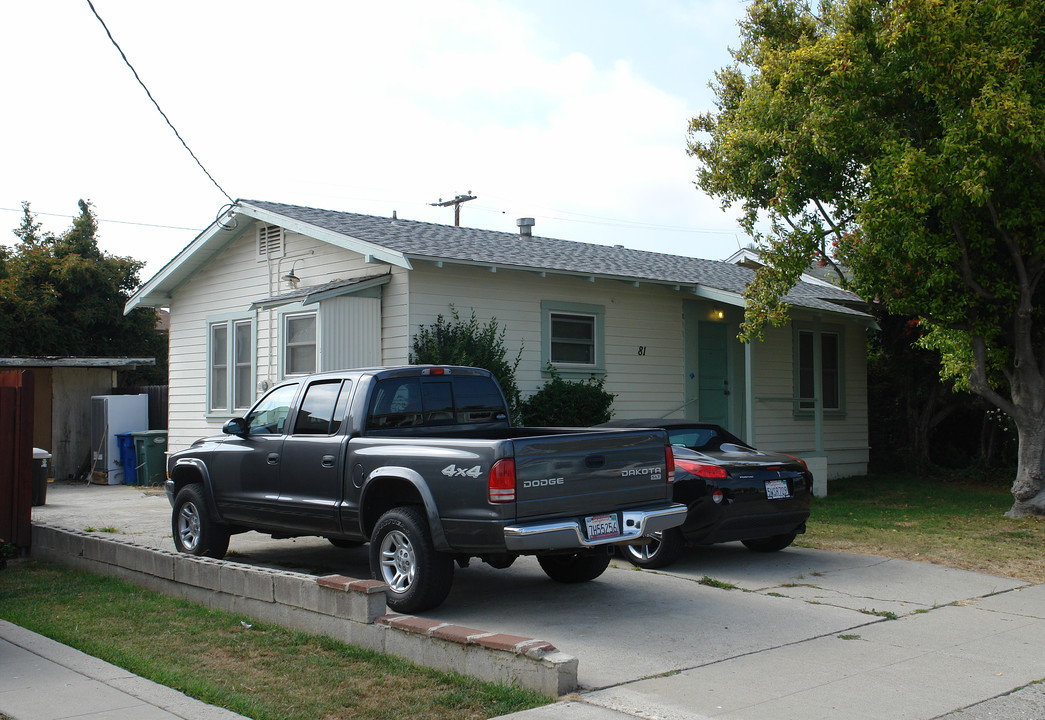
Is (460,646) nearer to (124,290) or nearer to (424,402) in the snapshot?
(424,402)

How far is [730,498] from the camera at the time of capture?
28.5ft

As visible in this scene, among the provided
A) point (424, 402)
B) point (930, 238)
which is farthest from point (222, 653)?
point (930, 238)

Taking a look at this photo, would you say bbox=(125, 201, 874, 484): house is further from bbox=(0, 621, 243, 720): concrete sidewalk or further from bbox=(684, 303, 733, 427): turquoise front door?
bbox=(0, 621, 243, 720): concrete sidewalk

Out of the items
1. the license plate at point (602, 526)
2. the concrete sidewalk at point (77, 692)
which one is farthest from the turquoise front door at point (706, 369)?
the concrete sidewalk at point (77, 692)

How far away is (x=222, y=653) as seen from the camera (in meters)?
6.09

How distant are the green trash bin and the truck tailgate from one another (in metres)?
13.4

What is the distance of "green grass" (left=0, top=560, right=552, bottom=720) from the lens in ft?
16.5

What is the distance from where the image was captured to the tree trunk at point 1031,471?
12.9m

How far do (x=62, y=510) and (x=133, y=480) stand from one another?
15.5 ft

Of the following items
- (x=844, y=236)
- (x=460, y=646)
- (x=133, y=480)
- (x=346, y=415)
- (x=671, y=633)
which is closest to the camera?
(x=460, y=646)

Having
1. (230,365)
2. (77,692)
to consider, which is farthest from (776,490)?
(230,365)

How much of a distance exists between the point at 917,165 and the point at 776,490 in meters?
4.73

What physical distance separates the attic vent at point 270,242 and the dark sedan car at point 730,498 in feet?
26.4

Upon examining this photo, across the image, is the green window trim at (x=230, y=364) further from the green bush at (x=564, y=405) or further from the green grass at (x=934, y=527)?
the green grass at (x=934, y=527)
